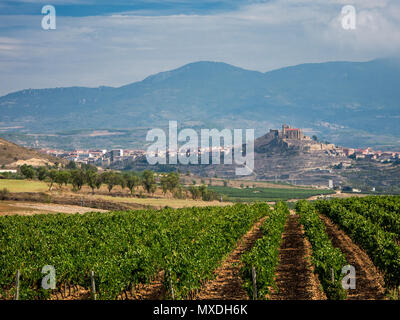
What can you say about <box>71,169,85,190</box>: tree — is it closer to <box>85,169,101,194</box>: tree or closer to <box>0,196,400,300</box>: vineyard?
<box>85,169,101,194</box>: tree

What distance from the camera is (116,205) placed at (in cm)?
7931

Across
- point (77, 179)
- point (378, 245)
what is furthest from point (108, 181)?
point (378, 245)

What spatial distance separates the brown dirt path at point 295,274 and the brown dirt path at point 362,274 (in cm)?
152

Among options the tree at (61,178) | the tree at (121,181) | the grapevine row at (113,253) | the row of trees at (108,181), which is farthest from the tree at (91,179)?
the grapevine row at (113,253)

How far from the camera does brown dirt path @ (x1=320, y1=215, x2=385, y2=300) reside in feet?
67.6

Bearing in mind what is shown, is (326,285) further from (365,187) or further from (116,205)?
(365,187)

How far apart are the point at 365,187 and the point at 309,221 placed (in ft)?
458

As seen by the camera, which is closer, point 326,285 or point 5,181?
point 326,285

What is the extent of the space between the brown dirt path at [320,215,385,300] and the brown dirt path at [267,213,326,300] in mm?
1520

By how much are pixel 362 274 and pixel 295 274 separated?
2953 millimetres

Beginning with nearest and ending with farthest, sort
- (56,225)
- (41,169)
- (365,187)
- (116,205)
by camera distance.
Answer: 1. (56,225)
2. (116,205)
3. (41,169)
4. (365,187)
